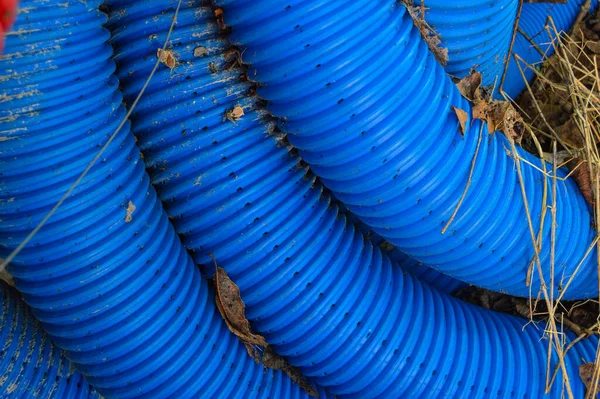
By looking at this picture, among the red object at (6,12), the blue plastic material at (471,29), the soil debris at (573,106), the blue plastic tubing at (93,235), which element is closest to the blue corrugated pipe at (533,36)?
the soil debris at (573,106)

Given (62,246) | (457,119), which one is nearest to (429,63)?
(457,119)

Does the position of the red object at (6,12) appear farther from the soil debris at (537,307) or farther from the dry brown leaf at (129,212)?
the soil debris at (537,307)

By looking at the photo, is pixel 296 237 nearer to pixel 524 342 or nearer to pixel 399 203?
pixel 399 203

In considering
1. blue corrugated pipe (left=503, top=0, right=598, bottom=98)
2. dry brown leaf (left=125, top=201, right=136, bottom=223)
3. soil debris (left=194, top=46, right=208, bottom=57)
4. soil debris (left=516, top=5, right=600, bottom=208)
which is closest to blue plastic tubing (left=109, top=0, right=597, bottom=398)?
soil debris (left=194, top=46, right=208, bottom=57)

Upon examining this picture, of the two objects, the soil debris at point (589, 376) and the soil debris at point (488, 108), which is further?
the soil debris at point (589, 376)

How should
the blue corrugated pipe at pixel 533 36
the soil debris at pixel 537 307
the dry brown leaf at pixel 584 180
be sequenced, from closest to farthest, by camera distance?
the dry brown leaf at pixel 584 180, the soil debris at pixel 537 307, the blue corrugated pipe at pixel 533 36

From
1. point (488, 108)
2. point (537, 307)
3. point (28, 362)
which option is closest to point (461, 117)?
point (488, 108)
